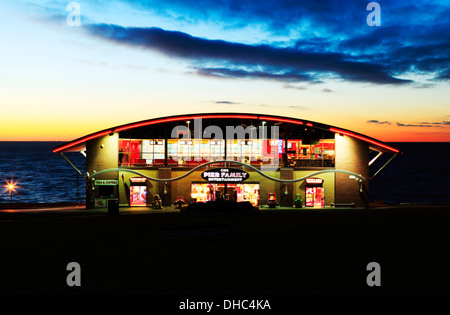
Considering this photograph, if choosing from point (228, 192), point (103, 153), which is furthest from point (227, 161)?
point (103, 153)

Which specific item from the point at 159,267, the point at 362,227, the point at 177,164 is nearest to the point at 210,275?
the point at 159,267

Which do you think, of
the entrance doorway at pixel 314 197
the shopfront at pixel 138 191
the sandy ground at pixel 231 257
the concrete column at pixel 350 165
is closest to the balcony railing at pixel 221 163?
the concrete column at pixel 350 165

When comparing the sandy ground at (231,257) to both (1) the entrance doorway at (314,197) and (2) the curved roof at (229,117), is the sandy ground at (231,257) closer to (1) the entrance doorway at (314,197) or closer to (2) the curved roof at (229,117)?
(1) the entrance doorway at (314,197)

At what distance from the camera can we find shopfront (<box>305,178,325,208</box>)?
38.2 metres

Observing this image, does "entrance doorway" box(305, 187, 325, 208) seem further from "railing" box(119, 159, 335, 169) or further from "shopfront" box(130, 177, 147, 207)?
"shopfront" box(130, 177, 147, 207)

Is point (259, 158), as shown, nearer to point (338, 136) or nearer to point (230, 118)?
point (230, 118)

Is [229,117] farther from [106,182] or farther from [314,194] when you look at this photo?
[106,182]

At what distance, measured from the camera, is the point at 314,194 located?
38406 millimetres

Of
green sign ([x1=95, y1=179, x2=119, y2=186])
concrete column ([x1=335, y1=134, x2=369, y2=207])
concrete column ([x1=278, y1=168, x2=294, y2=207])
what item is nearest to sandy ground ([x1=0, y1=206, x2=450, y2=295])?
concrete column ([x1=335, y1=134, x2=369, y2=207])

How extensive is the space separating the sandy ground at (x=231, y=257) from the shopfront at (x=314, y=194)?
1318 cm

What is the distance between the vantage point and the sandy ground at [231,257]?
1189cm

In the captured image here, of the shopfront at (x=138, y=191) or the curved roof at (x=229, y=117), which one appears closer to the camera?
the curved roof at (x=229, y=117)

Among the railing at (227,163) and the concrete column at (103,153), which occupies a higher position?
the concrete column at (103,153)

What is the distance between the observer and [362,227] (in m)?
23.1
